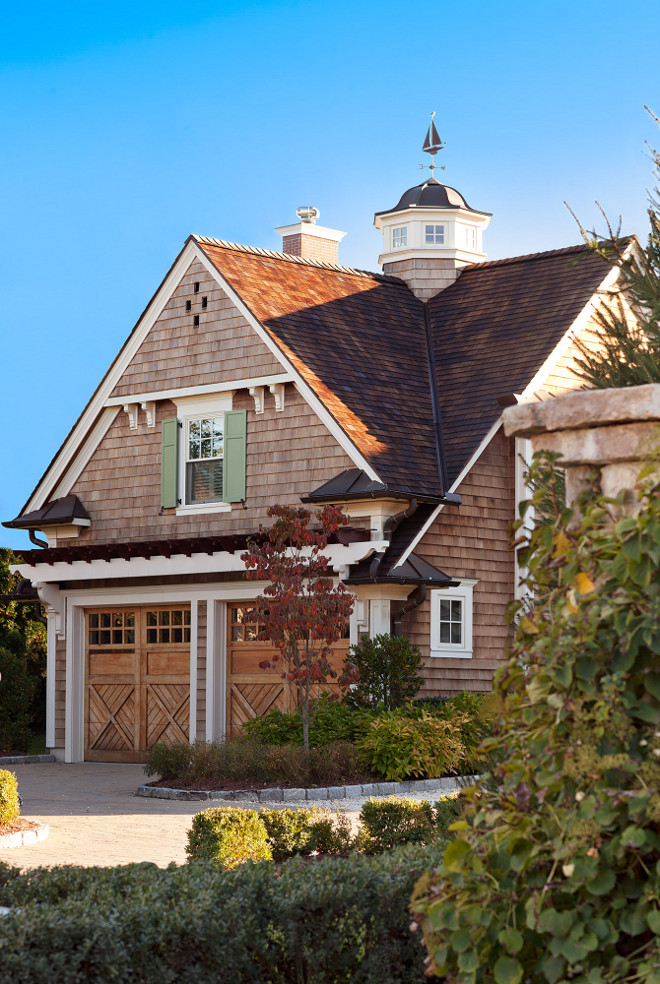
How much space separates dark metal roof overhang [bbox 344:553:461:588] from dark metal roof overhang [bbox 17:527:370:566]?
0.43 m

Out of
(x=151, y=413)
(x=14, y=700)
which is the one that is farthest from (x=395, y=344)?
(x=14, y=700)

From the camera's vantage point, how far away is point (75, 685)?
20328mm

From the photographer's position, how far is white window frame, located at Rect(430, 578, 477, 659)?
688 inches

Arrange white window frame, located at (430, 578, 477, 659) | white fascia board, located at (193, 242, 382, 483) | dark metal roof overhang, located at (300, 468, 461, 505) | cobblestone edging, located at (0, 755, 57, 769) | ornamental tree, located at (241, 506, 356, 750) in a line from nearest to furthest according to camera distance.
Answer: ornamental tree, located at (241, 506, 356, 750) < dark metal roof overhang, located at (300, 468, 461, 505) < white fascia board, located at (193, 242, 382, 483) < white window frame, located at (430, 578, 477, 659) < cobblestone edging, located at (0, 755, 57, 769)

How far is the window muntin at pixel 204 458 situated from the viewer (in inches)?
759

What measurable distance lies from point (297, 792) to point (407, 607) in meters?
4.32

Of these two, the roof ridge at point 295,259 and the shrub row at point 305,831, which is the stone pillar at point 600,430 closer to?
the shrub row at point 305,831

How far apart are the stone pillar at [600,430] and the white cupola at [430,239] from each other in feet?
61.0

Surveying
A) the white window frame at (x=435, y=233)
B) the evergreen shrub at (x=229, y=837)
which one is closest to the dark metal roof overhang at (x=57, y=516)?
the white window frame at (x=435, y=233)

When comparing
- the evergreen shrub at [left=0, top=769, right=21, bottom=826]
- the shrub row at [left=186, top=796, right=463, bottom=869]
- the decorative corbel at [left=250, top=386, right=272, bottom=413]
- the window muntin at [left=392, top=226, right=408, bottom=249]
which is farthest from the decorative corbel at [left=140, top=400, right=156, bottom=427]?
the shrub row at [left=186, top=796, right=463, bottom=869]

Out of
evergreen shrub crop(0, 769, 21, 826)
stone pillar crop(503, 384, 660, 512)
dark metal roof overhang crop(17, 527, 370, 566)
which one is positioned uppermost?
stone pillar crop(503, 384, 660, 512)

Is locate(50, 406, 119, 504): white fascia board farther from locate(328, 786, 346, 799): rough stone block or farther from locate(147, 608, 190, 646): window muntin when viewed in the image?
locate(328, 786, 346, 799): rough stone block

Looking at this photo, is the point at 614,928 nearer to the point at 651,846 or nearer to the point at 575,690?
the point at 651,846

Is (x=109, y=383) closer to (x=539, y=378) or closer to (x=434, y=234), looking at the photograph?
(x=434, y=234)
